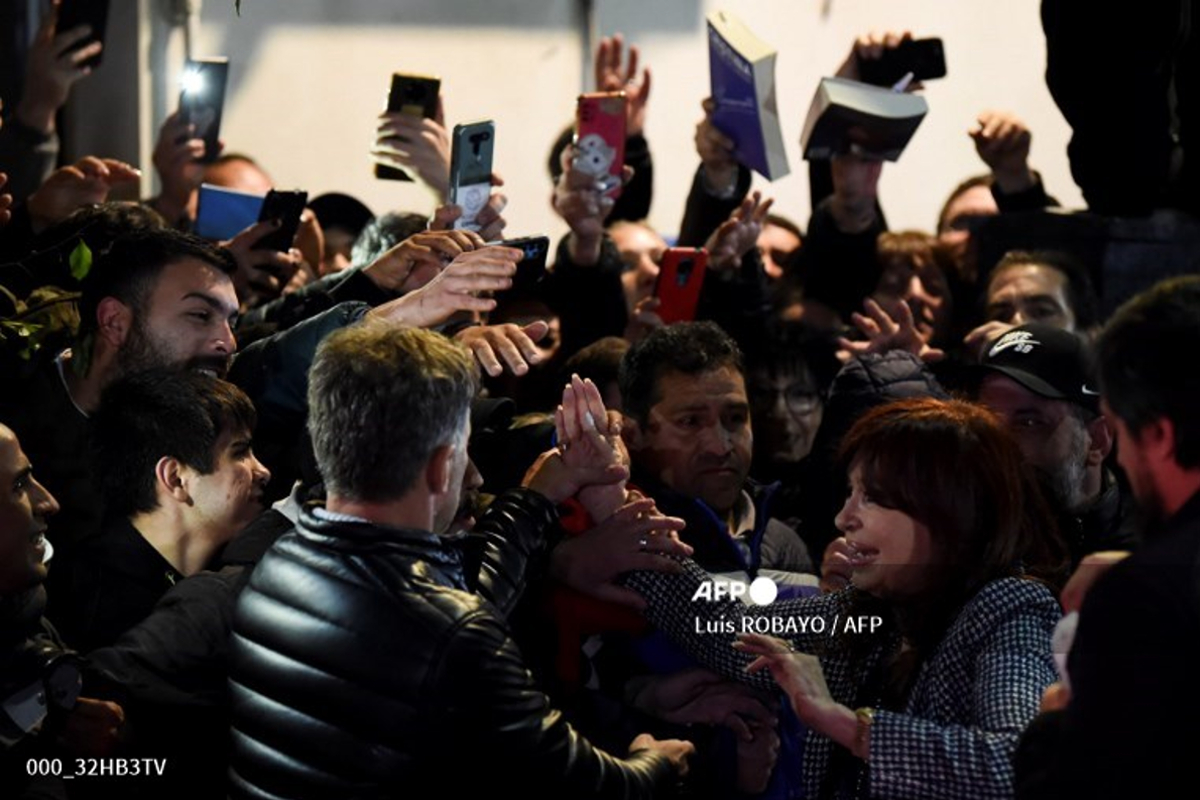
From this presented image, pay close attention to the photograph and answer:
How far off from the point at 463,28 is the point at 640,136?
6.04 ft

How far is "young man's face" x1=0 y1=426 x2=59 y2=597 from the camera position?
322 centimetres

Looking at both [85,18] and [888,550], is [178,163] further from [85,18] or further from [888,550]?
[888,550]

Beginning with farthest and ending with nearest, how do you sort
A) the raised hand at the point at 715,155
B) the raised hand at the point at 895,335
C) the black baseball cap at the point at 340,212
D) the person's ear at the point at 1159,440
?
the black baseball cap at the point at 340,212
the raised hand at the point at 715,155
the raised hand at the point at 895,335
the person's ear at the point at 1159,440

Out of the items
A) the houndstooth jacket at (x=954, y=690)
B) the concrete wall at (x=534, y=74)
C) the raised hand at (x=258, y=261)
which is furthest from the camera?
the concrete wall at (x=534, y=74)

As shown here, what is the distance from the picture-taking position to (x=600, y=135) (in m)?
5.06

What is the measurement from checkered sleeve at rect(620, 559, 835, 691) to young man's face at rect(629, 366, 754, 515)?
0.50m

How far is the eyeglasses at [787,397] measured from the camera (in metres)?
5.25

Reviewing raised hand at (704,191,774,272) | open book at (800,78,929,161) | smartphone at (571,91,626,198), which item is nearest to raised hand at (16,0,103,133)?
smartphone at (571,91,626,198)

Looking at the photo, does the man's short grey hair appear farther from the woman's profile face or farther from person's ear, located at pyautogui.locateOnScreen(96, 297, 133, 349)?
person's ear, located at pyautogui.locateOnScreen(96, 297, 133, 349)

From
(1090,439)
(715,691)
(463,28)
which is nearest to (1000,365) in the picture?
(1090,439)

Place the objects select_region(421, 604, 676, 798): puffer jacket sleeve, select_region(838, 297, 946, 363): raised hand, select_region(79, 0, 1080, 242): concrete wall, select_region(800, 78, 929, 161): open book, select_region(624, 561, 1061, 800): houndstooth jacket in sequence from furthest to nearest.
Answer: select_region(79, 0, 1080, 242): concrete wall, select_region(800, 78, 929, 161): open book, select_region(838, 297, 946, 363): raised hand, select_region(624, 561, 1061, 800): houndstooth jacket, select_region(421, 604, 676, 798): puffer jacket sleeve

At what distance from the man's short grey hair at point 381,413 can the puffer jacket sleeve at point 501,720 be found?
28cm

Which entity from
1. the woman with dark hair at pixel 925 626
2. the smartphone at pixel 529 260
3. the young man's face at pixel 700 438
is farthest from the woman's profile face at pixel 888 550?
the smartphone at pixel 529 260

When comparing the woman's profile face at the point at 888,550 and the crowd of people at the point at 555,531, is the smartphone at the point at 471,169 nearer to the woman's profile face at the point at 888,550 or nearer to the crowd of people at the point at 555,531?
the crowd of people at the point at 555,531
